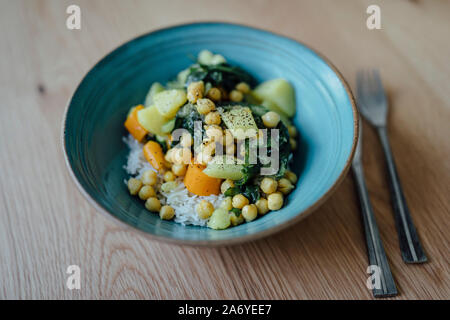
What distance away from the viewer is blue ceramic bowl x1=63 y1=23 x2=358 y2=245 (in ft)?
6.63

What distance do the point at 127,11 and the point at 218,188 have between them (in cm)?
236

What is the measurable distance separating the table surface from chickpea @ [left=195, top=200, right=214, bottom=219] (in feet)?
0.84

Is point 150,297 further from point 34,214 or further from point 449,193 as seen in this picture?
point 449,193

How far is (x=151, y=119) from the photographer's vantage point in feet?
8.27

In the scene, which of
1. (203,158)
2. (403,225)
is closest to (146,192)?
(203,158)

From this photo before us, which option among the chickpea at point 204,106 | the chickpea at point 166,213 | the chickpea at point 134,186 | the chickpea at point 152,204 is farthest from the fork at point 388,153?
the chickpea at point 134,186

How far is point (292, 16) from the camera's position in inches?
145

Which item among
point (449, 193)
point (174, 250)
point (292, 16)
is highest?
point (292, 16)

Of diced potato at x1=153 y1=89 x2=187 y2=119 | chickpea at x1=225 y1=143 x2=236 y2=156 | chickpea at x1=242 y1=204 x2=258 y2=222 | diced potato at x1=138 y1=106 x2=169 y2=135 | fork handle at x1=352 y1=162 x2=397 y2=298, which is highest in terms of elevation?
diced potato at x1=153 y1=89 x2=187 y2=119

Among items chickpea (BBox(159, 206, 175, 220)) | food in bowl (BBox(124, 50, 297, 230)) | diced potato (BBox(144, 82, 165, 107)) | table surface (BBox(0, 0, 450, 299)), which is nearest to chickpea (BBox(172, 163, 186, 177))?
food in bowl (BBox(124, 50, 297, 230))

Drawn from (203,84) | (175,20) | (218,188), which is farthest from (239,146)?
(175,20)

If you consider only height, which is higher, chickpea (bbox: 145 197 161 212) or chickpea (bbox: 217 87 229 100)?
chickpea (bbox: 217 87 229 100)

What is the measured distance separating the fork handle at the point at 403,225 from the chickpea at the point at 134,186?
1.77 meters

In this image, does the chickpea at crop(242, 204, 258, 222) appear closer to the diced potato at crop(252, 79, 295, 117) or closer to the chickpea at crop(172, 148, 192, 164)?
the chickpea at crop(172, 148, 192, 164)
